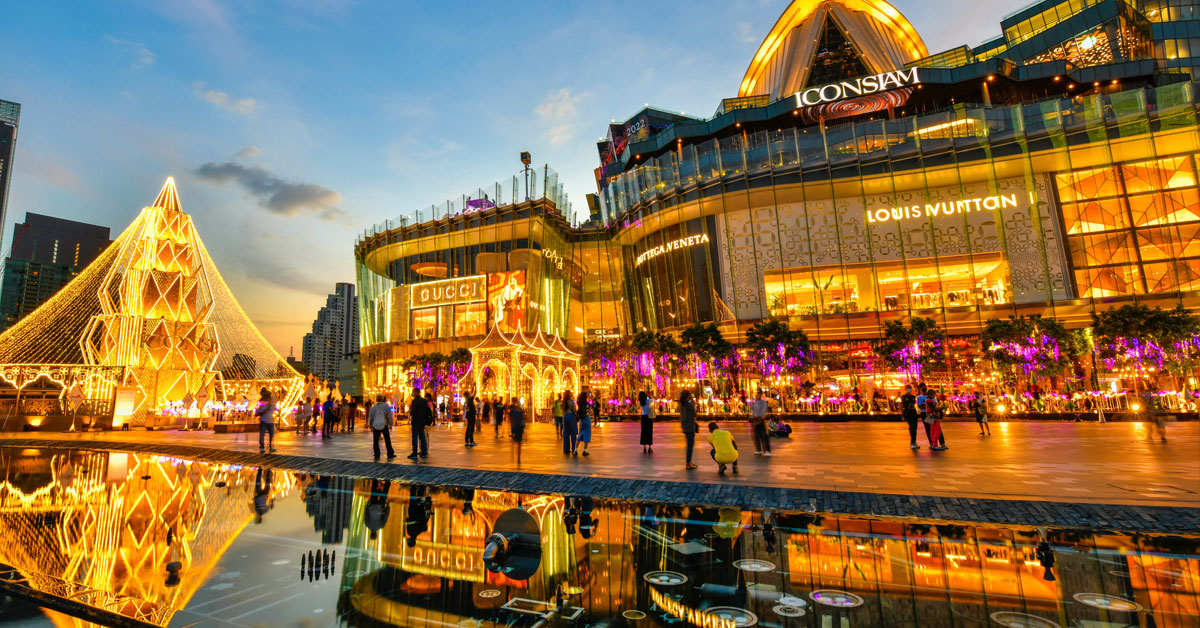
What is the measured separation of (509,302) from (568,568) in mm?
41655

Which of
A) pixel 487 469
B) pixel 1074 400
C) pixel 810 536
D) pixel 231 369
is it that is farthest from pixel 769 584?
pixel 231 369

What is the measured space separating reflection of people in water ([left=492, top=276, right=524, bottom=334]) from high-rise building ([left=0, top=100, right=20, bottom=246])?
14341cm

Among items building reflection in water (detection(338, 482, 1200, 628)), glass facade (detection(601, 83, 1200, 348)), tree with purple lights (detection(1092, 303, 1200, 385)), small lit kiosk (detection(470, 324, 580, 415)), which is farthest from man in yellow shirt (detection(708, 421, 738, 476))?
glass facade (detection(601, 83, 1200, 348))

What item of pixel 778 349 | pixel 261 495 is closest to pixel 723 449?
pixel 261 495

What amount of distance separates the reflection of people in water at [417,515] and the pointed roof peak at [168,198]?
26216mm

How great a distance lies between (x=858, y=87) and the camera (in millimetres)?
38375

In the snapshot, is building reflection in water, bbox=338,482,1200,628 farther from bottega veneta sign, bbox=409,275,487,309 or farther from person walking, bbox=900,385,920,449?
bottega veneta sign, bbox=409,275,487,309

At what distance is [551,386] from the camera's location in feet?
91.0

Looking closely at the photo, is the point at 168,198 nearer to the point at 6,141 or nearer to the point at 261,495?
the point at 261,495

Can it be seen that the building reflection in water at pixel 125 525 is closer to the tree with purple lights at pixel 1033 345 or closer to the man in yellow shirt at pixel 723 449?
the man in yellow shirt at pixel 723 449

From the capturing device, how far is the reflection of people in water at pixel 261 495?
6816 mm

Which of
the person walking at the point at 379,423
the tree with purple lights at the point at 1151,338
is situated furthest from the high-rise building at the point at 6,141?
the tree with purple lights at the point at 1151,338

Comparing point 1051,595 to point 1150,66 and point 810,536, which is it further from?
point 1150,66

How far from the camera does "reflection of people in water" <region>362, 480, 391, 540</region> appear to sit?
602 centimetres
